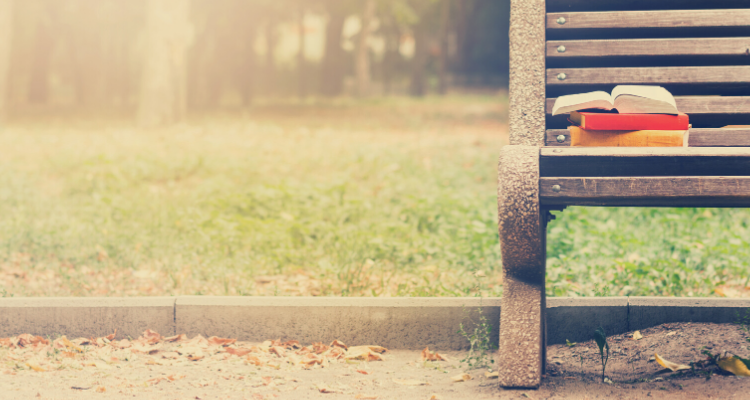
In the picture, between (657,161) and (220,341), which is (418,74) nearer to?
(220,341)

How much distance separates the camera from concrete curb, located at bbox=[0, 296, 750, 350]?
10.7ft

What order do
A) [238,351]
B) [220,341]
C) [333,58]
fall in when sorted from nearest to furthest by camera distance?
[238,351] < [220,341] < [333,58]

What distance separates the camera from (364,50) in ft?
83.6

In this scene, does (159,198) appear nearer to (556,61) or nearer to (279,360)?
(279,360)

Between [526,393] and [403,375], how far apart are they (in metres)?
0.61

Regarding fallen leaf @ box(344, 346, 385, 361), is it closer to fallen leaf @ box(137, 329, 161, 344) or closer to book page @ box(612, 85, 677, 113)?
fallen leaf @ box(137, 329, 161, 344)

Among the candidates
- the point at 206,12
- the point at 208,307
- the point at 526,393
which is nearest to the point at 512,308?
the point at 526,393

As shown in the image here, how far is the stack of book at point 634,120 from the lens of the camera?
8.09 feet

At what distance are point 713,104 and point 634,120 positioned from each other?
0.63m

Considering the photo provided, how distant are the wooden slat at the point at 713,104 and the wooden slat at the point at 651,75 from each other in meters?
0.08

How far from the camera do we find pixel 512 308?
2.58m

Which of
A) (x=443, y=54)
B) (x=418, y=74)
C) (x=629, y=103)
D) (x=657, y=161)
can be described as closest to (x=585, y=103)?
→ (x=629, y=103)

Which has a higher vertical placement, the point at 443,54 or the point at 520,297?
the point at 443,54

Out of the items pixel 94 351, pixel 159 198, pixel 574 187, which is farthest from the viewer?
pixel 159 198
